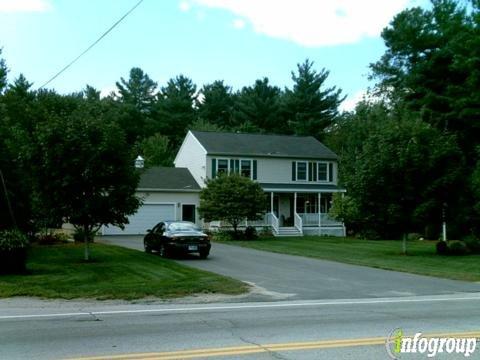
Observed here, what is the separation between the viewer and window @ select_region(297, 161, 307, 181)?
43719 mm

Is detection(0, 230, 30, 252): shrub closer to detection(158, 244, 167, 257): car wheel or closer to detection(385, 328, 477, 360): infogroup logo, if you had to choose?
detection(158, 244, 167, 257): car wheel

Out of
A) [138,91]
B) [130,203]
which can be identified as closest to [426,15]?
[130,203]

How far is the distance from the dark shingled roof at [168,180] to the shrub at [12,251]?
22484 millimetres

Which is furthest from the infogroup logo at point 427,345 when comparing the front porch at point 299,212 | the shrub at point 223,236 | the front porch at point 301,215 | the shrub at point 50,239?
the front porch at point 301,215

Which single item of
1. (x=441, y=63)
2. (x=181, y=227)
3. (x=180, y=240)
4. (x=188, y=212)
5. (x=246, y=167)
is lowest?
(x=180, y=240)

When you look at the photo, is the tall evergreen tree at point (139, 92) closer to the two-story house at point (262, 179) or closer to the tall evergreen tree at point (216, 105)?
the tall evergreen tree at point (216, 105)

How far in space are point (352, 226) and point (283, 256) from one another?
63.1 ft

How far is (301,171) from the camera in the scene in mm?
43844

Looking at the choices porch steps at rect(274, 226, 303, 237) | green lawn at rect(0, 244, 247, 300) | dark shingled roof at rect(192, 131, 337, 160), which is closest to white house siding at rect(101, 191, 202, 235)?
dark shingled roof at rect(192, 131, 337, 160)

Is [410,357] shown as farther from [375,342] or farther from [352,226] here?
[352,226]

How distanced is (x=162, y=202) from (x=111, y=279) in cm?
→ 2447

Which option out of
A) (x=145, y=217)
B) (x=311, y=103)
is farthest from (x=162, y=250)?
(x=311, y=103)

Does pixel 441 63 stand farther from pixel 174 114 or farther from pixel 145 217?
pixel 174 114

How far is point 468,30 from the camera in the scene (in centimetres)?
3400
